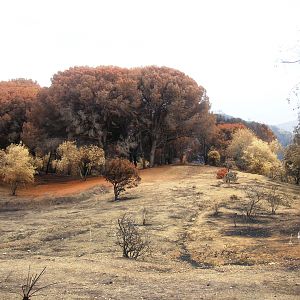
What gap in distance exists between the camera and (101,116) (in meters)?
50.0

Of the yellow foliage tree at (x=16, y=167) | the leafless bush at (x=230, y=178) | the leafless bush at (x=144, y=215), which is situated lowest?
the leafless bush at (x=144, y=215)

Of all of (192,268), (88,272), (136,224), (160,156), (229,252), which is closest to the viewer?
(88,272)

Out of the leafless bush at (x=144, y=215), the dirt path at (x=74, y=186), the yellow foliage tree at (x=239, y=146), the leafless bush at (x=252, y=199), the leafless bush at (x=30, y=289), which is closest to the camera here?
the leafless bush at (x=30, y=289)

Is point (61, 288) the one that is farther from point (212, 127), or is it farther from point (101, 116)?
point (212, 127)

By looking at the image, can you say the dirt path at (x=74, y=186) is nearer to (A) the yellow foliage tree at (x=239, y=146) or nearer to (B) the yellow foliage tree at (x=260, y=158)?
(B) the yellow foliage tree at (x=260, y=158)

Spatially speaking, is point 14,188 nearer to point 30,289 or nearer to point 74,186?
point 74,186

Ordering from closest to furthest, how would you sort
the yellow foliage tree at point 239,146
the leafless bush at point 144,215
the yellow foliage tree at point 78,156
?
1. the leafless bush at point 144,215
2. the yellow foliage tree at point 78,156
3. the yellow foliage tree at point 239,146

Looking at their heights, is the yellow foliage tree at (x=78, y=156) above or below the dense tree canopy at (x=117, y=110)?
below

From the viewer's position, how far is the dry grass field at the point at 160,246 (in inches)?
408

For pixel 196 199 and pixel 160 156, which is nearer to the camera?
pixel 196 199

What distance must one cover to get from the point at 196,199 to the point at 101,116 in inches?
936

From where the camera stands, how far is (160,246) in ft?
56.7

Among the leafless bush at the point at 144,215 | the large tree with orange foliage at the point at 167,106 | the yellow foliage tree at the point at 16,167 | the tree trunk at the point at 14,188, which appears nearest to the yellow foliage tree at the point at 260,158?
the large tree with orange foliage at the point at 167,106

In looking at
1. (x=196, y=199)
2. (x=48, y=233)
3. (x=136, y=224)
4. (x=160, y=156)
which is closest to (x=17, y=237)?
(x=48, y=233)
